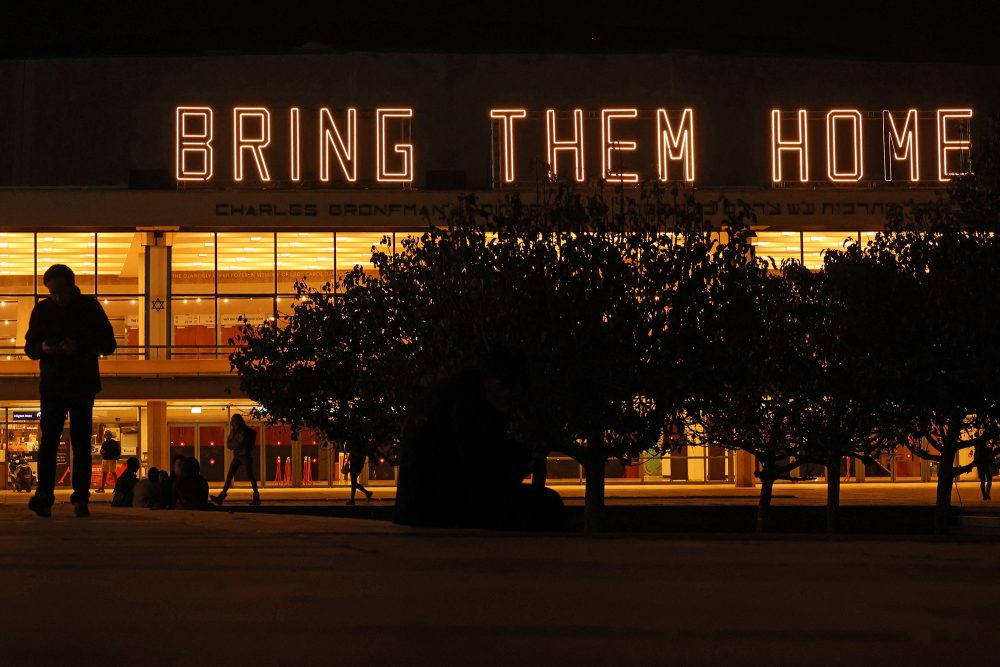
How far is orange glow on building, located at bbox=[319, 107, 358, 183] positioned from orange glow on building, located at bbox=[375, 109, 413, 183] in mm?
714

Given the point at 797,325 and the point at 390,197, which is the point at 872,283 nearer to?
the point at 797,325

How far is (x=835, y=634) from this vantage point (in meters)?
3.52

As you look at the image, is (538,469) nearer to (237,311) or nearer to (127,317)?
(237,311)

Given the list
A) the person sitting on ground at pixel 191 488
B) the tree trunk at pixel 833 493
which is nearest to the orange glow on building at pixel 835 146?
the tree trunk at pixel 833 493

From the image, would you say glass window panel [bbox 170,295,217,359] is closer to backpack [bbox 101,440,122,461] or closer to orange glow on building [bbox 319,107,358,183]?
backpack [bbox 101,440,122,461]

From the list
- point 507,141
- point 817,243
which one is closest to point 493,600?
point 507,141

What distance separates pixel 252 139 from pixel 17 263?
777 cm

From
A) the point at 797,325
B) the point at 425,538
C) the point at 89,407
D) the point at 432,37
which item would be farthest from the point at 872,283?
the point at 432,37

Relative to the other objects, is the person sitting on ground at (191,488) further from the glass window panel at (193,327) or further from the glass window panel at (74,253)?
the glass window panel at (74,253)

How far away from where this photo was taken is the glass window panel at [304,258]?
1726 inches

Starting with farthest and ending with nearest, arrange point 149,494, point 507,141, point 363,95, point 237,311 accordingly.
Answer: point 363,95
point 507,141
point 237,311
point 149,494

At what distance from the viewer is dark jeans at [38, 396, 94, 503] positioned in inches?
353

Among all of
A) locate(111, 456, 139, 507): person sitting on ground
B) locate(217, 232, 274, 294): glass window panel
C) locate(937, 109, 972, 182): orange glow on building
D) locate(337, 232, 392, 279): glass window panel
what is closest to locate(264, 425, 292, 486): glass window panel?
locate(217, 232, 274, 294): glass window panel

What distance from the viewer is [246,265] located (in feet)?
145
